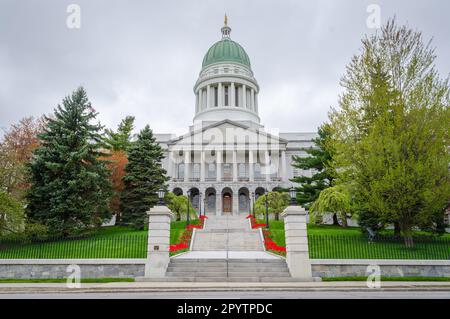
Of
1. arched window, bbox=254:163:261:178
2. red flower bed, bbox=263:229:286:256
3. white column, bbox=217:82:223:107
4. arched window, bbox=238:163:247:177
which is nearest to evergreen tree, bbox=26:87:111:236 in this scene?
red flower bed, bbox=263:229:286:256

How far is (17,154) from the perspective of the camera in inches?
911

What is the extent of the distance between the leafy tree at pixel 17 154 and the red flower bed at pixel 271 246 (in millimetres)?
14468

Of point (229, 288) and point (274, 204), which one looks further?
point (274, 204)

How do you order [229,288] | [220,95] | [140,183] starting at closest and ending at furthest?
[229,288], [140,183], [220,95]

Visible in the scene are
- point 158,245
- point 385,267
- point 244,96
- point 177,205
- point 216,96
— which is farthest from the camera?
point 216,96

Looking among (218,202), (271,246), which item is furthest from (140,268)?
(218,202)

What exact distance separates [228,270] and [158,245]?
9.29 feet

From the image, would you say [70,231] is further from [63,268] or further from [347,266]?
[347,266]

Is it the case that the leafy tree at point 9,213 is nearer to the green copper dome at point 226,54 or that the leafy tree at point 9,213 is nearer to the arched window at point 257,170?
the arched window at point 257,170

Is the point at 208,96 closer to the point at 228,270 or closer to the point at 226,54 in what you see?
the point at 226,54

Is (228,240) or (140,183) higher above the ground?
(140,183)

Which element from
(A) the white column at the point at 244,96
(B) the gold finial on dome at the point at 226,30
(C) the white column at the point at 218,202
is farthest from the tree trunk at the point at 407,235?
(B) the gold finial on dome at the point at 226,30

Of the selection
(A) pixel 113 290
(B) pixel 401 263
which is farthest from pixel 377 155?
(A) pixel 113 290

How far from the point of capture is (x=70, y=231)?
19.6 meters
